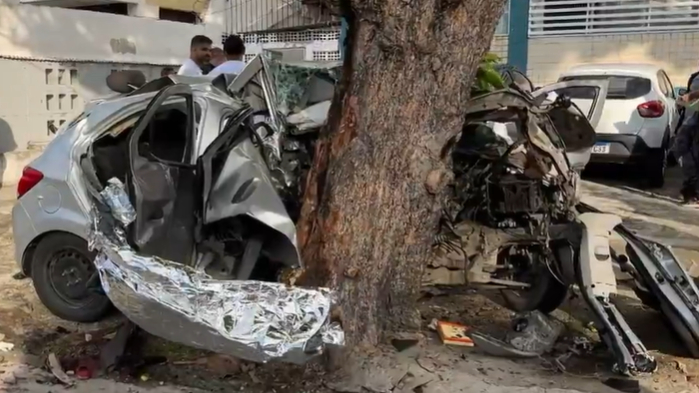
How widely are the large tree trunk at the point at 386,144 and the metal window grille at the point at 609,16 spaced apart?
11767mm

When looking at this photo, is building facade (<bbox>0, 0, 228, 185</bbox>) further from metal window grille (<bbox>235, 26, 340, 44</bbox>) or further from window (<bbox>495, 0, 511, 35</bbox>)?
window (<bbox>495, 0, 511, 35</bbox>)

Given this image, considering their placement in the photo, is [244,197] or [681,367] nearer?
[244,197]

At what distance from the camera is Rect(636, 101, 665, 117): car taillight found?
37.7ft

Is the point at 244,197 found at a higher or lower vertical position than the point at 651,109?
lower

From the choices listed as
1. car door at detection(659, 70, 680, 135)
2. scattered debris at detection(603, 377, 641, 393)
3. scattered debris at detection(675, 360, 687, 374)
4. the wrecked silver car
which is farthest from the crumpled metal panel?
car door at detection(659, 70, 680, 135)

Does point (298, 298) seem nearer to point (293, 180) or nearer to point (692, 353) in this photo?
point (293, 180)

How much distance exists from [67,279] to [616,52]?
12.5m

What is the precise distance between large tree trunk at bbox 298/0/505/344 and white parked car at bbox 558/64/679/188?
23.9ft

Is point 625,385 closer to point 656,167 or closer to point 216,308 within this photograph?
point 216,308

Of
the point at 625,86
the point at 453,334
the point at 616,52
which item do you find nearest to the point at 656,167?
the point at 625,86

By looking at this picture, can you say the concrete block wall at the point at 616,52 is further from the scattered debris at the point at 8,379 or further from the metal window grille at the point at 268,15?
the scattered debris at the point at 8,379

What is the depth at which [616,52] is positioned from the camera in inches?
617

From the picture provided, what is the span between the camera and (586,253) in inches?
200

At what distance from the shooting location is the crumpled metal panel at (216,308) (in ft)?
14.2
